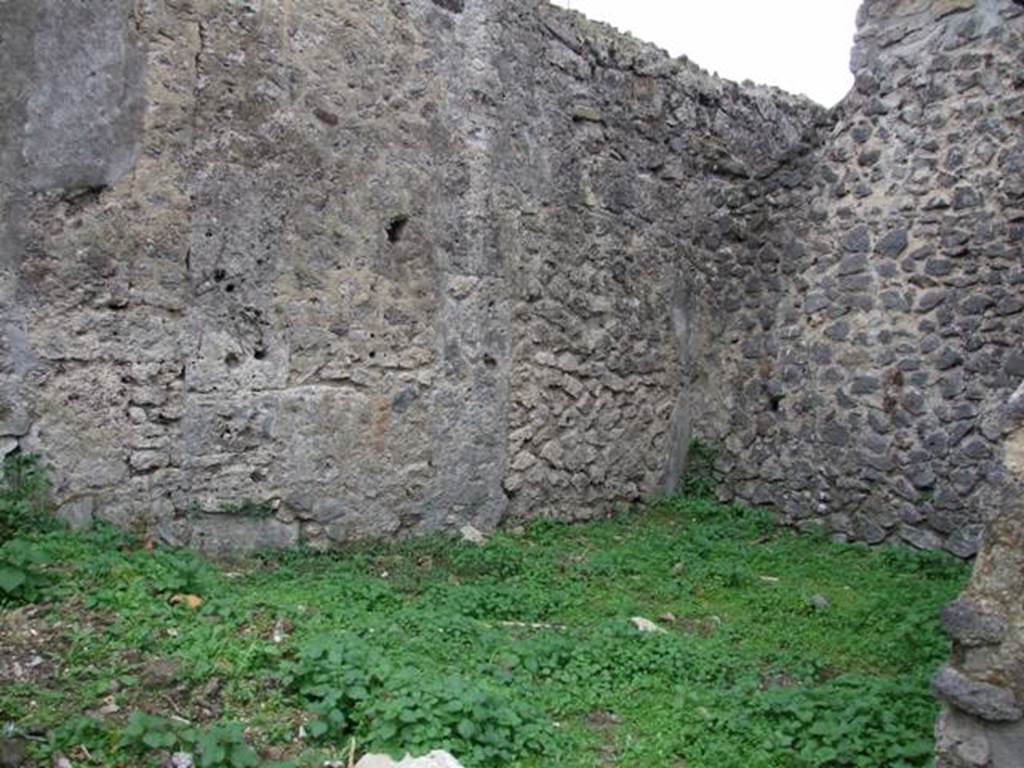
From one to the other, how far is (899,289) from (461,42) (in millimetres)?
3121

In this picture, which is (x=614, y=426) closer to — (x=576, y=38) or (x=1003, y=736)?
(x=576, y=38)

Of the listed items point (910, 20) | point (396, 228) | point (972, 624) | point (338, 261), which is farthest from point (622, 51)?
point (972, 624)

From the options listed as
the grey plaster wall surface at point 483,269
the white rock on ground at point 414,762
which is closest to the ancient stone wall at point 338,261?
the grey plaster wall surface at point 483,269

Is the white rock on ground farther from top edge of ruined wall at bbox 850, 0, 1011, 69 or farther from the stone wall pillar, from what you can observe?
top edge of ruined wall at bbox 850, 0, 1011, 69

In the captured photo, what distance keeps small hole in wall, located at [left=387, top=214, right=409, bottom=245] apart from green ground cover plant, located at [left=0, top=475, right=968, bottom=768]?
5.51 feet

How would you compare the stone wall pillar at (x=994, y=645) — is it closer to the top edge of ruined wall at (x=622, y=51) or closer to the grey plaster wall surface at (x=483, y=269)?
the grey plaster wall surface at (x=483, y=269)

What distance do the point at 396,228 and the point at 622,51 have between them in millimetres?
2320

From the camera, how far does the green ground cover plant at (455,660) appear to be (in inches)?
123

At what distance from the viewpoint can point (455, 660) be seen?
12.7 feet

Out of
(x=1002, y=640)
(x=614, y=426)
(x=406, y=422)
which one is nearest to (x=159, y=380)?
(x=406, y=422)

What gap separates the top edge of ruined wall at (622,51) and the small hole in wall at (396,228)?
1.72 metres

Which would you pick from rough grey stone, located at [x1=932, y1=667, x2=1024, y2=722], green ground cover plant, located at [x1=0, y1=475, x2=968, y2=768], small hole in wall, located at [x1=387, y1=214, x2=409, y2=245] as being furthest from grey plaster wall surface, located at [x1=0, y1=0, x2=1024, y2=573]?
rough grey stone, located at [x1=932, y1=667, x2=1024, y2=722]

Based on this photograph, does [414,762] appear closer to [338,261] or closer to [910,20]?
[338,261]

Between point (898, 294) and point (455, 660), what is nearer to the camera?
point (455, 660)
